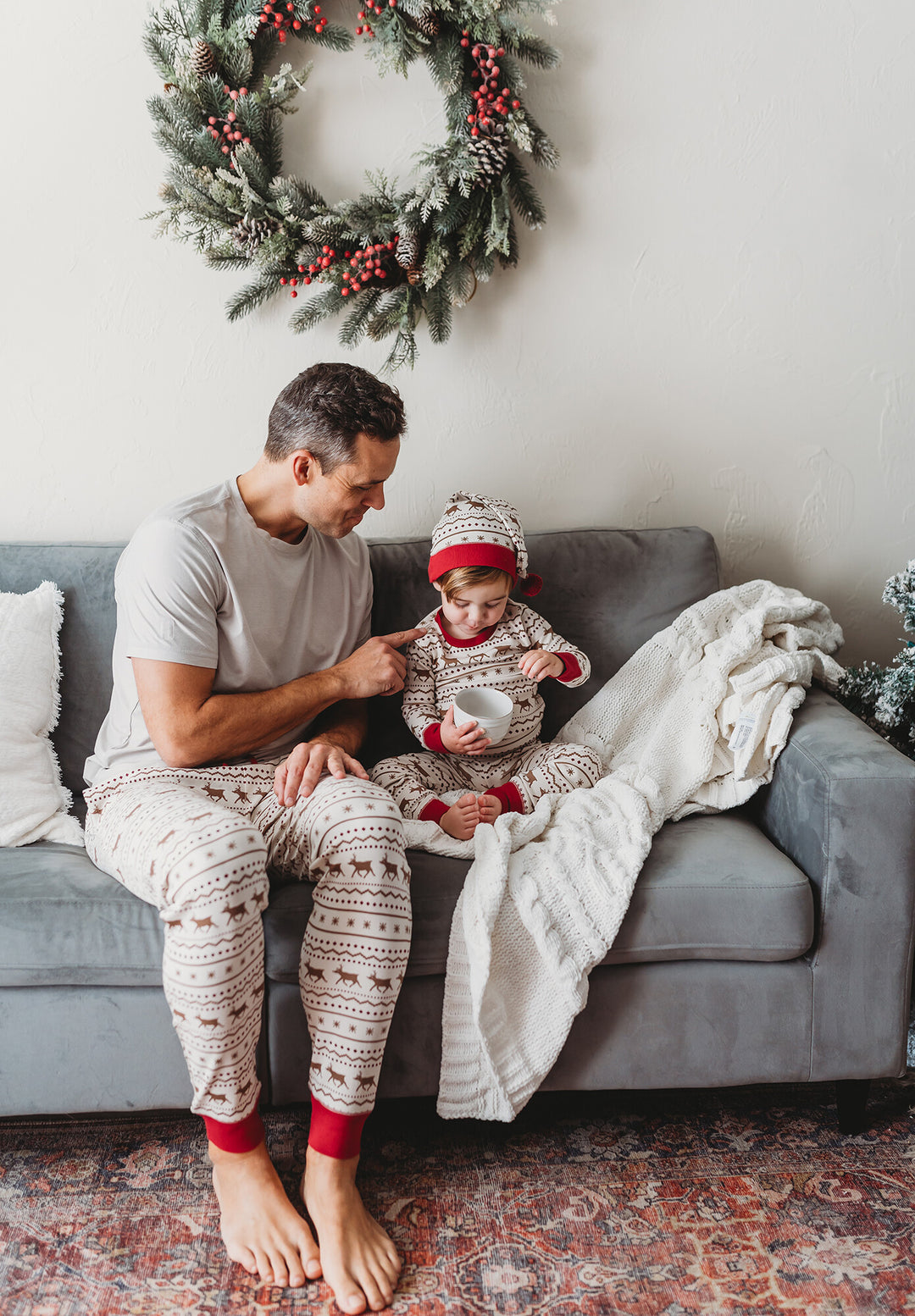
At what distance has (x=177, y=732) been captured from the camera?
4.37 ft

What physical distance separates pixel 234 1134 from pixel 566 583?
1.08 meters

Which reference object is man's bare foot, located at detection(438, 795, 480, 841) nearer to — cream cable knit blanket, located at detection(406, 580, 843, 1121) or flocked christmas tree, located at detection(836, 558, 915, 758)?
cream cable knit blanket, located at detection(406, 580, 843, 1121)

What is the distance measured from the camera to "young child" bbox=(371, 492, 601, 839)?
1.58 m

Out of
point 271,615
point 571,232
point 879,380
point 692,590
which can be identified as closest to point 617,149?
point 571,232

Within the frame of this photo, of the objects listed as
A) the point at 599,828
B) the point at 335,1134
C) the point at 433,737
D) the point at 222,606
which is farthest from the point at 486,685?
the point at 335,1134

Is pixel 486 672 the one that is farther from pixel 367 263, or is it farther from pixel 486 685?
pixel 367 263

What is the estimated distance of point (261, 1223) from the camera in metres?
1.13

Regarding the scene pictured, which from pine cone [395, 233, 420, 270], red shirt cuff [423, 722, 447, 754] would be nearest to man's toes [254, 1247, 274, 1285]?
red shirt cuff [423, 722, 447, 754]

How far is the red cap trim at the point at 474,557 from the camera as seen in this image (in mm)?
1601

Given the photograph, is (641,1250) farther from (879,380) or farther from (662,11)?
(662,11)

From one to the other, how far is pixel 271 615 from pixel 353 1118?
0.74 m

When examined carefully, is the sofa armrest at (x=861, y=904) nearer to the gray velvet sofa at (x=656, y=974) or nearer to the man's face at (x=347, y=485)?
the gray velvet sofa at (x=656, y=974)

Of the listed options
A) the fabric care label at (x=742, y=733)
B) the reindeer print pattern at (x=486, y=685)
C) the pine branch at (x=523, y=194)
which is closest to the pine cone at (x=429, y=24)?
the pine branch at (x=523, y=194)

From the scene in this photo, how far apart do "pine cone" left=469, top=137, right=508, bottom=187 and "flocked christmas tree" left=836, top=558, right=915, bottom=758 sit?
106cm
